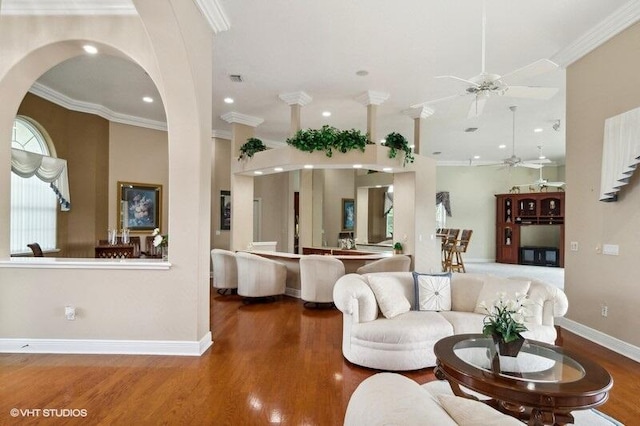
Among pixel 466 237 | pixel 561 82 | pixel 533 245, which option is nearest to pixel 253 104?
pixel 561 82

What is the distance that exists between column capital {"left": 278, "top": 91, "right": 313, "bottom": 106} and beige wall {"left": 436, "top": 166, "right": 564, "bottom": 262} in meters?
7.21

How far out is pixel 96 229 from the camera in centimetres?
640

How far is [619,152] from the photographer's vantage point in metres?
3.56

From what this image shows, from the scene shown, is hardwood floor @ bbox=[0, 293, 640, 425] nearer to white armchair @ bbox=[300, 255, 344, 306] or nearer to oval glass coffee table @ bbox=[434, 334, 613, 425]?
oval glass coffee table @ bbox=[434, 334, 613, 425]

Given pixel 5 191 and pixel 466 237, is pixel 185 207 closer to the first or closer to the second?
pixel 5 191

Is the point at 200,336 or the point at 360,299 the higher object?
the point at 360,299

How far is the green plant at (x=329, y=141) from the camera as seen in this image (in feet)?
18.0

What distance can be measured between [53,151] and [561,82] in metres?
8.10

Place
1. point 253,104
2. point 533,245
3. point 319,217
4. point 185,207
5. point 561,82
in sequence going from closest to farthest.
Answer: point 185,207, point 561,82, point 253,104, point 319,217, point 533,245

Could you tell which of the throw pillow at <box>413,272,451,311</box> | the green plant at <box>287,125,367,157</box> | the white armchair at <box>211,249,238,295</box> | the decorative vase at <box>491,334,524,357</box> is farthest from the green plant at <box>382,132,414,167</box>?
the decorative vase at <box>491,334,524,357</box>

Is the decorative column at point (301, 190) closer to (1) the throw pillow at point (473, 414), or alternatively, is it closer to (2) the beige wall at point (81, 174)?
(2) the beige wall at point (81, 174)

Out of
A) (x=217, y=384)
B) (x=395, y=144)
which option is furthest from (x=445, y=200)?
(x=217, y=384)

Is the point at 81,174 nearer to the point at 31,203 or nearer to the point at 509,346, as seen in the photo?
the point at 31,203

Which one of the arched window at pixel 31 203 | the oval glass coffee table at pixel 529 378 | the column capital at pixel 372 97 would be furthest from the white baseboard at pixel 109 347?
the column capital at pixel 372 97
